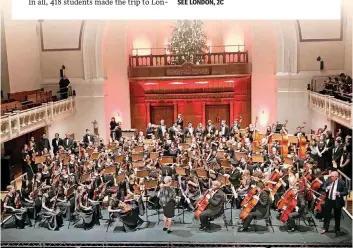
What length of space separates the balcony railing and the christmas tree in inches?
3.5

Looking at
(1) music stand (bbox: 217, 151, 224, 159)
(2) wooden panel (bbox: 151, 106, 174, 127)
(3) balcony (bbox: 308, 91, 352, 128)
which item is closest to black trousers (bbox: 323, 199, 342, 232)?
(1) music stand (bbox: 217, 151, 224, 159)

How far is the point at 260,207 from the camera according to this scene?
9.66m

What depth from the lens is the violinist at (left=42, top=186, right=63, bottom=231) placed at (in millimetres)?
10039

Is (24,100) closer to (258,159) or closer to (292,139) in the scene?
(258,159)

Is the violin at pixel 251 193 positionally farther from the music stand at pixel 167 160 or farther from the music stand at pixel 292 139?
the music stand at pixel 292 139

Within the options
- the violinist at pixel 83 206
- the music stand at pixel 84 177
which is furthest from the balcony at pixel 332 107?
the violinist at pixel 83 206

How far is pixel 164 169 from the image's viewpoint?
37.7 feet

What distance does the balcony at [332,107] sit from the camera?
13.6 m

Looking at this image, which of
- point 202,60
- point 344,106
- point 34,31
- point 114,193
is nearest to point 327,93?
point 344,106

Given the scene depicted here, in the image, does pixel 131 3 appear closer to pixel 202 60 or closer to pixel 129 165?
pixel 129 165

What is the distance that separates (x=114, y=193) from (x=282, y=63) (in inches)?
424

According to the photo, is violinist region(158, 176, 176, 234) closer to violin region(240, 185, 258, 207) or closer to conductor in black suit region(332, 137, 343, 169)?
violin region(240, 185, 258, 207)

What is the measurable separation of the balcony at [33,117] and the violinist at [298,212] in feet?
25.2

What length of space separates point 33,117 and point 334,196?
963 cm
